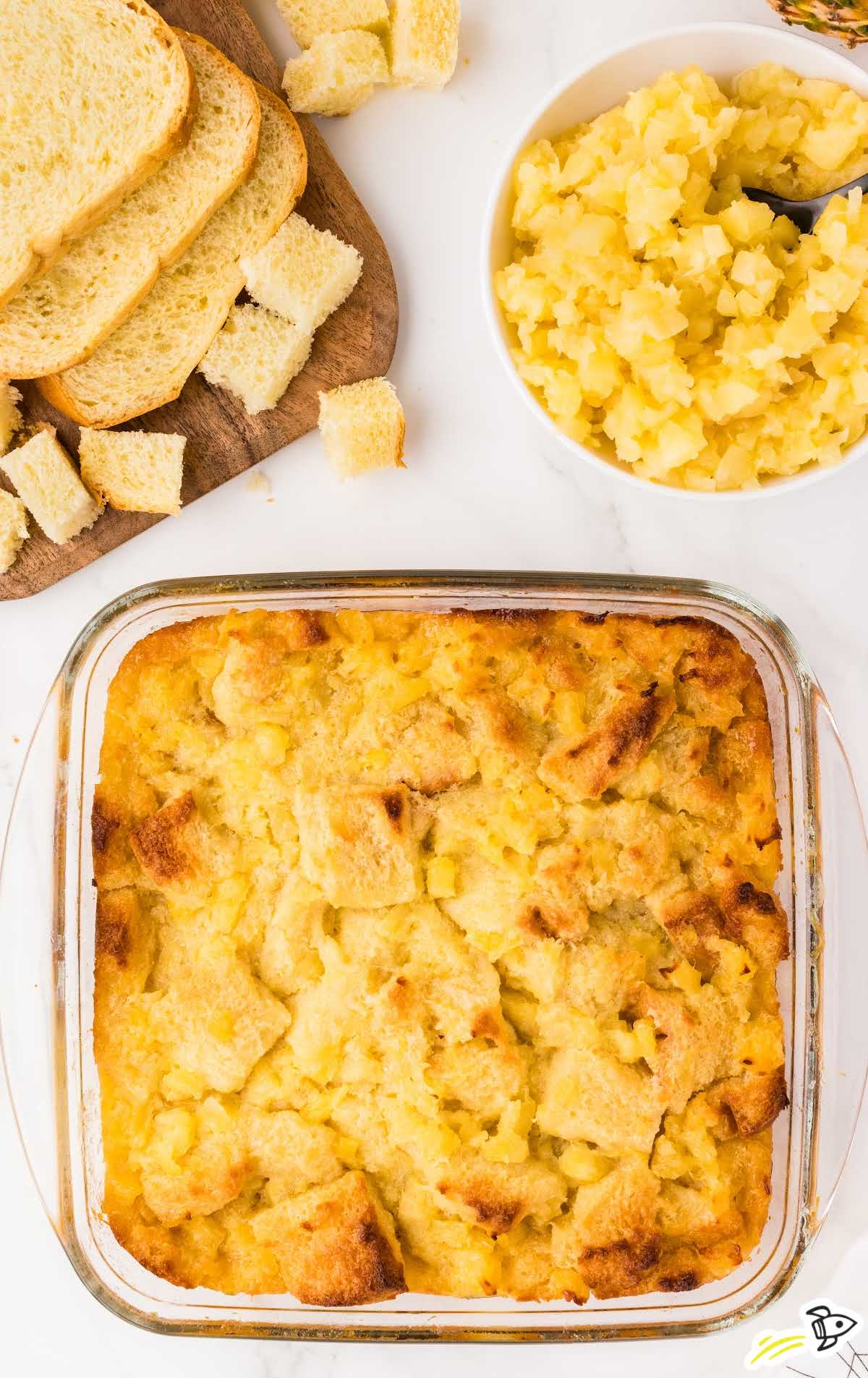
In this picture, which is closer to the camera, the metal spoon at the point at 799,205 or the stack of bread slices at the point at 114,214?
the metal spoon at the point at 799,205

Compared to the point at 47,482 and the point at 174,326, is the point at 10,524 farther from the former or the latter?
the point at 174,326

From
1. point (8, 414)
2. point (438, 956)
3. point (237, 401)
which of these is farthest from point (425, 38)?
point (438, 956)

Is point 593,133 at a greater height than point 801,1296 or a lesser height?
greater

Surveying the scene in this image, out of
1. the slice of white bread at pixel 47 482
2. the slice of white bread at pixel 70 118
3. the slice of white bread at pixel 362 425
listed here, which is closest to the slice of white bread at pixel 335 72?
the slice of white bread at pixel 70 118

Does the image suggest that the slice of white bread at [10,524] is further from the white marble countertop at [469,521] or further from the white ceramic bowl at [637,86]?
the white ceramic bowl at [637,86]

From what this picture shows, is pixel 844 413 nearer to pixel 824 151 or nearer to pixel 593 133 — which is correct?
pixel 824 151

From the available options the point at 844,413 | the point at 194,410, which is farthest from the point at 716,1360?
the point at 194,410
